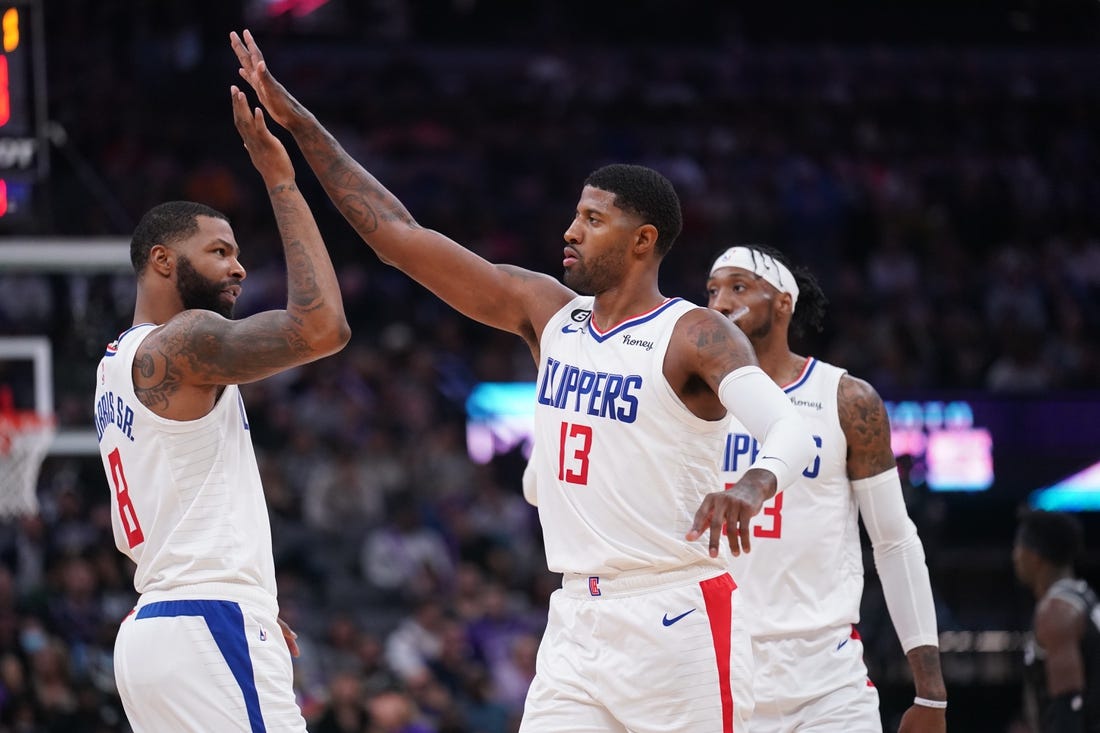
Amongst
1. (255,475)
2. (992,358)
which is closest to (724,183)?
(992,358)

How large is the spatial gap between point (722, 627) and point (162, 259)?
2.37m

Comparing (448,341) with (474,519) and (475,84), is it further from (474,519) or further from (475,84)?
(475,84)

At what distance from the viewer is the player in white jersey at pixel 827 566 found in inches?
247

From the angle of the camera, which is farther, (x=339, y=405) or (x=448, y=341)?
(x=448, y=341)

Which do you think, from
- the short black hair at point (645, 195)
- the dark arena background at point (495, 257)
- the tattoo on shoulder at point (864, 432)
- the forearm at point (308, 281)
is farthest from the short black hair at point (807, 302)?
the dark arena background at point (495, 257)

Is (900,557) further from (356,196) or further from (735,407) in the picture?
(356,196)

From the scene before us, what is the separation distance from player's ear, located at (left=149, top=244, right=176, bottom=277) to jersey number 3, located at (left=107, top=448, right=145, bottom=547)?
66 cm

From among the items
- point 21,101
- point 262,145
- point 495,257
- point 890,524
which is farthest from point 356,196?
point 495,257

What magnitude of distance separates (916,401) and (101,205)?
9013 mm

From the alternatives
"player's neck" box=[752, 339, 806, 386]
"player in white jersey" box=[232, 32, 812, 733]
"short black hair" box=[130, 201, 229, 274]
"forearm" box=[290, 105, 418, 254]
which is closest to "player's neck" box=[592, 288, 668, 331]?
"player in white jersey" box=[232, 32, 812, 733]

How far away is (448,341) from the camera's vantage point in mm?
17594

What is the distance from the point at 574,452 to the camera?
544 centimetres

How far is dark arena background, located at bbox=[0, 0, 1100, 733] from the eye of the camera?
40.2 feet

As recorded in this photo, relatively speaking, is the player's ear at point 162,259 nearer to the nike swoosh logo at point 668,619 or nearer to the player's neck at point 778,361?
the nike swoosh logo at point 668,619
